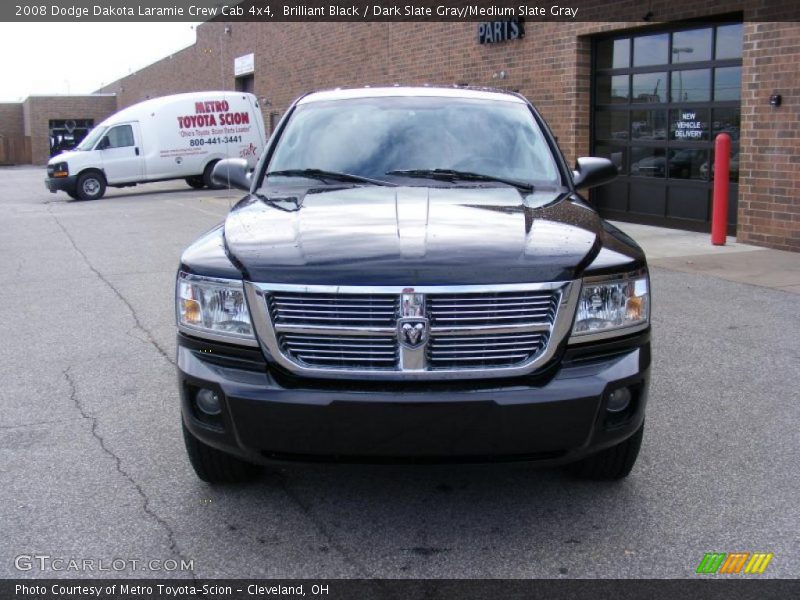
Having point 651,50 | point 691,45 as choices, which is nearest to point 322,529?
point 691,45

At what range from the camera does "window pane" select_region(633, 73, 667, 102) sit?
13531 mm

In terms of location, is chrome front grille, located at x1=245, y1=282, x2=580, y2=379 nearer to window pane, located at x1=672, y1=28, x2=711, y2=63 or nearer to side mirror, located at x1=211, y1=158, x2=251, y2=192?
side mirror, located at x1=211, y1=158, x2=251, y2=192

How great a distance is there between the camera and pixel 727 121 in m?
12.5

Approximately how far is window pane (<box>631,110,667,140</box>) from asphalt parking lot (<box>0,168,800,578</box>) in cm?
Result: 761

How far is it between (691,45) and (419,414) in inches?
448

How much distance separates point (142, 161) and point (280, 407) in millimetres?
23250

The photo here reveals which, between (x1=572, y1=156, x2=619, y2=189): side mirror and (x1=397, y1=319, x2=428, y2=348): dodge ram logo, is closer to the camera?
(x1=397, y1=319, x2=428, y2=348): dodge ram logo

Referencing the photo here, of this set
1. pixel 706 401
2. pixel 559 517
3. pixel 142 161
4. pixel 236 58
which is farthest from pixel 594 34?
pixel 236 58

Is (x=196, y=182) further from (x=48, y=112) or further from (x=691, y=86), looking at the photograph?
(x=48, y=112)

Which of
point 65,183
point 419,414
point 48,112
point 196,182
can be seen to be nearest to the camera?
point 419,414

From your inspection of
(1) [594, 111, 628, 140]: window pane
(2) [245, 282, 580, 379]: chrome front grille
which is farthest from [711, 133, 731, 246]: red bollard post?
(2) [245, 282, 580, 379]: chrome front grille

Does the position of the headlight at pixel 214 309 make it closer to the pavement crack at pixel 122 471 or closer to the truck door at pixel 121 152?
the pavement crack at pixel 122 471

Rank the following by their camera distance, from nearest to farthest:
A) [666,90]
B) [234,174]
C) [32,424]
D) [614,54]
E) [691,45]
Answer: [32,424] → [234,174] → [691,45] → [666,90] → [614,54]

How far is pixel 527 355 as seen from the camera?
3268 mm
